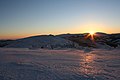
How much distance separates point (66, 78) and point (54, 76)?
525 millimetres

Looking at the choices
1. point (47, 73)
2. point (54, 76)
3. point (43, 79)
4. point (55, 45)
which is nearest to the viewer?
point (43, 79)

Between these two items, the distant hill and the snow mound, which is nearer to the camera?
the snow mound

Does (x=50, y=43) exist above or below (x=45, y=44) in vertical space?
above

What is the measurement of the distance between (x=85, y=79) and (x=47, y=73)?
1710 millimetres

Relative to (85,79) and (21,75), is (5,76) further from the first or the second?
(85,79)

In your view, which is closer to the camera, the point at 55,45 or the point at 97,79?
the point at 97,79

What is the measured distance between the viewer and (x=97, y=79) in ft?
19.3

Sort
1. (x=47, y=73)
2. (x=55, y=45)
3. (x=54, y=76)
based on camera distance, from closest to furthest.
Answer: (x=54, y=76) → (x=47, y=73) → (x=55, y=45)

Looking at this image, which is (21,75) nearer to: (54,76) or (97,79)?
(54,76)

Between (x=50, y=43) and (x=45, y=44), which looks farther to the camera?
(x=50, y=43)

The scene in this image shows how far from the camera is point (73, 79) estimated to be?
5.88 metres

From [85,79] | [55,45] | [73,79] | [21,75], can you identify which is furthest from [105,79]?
[55,45]

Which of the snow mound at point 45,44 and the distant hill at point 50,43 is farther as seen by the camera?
the distant hill at point 50,43

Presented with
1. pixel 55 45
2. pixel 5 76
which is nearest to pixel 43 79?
pixel 5 76
